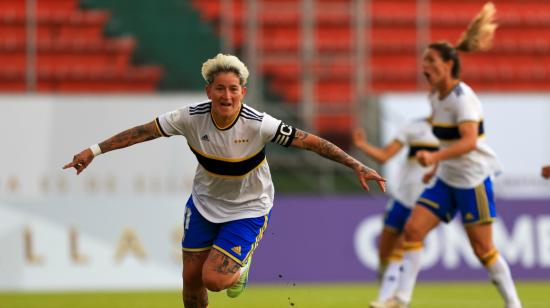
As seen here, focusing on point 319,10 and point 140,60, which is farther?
point 319,10

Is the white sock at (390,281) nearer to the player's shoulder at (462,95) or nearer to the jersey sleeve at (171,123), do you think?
the player's shoulder at (462,95)

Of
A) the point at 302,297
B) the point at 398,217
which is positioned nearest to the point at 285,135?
the point at 398,217

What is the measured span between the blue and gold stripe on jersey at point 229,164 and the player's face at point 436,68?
2.48 metres

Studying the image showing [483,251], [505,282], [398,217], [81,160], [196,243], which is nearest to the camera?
[81,160]

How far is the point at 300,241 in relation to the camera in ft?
52.4

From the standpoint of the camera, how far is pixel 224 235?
813 centimetres

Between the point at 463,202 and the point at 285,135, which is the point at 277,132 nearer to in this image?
the point at 285,135

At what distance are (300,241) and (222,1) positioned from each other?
6034 mm

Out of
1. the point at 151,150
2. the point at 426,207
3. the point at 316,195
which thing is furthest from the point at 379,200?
the point at 426,207

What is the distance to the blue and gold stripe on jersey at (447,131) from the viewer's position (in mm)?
9953

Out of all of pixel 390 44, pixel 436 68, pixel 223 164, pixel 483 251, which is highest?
pixel 390 44

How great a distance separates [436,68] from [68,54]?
33.9 ft

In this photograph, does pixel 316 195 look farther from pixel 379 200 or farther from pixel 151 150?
pixel 151 150

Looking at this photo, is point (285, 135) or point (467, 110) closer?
point (285, 135)
